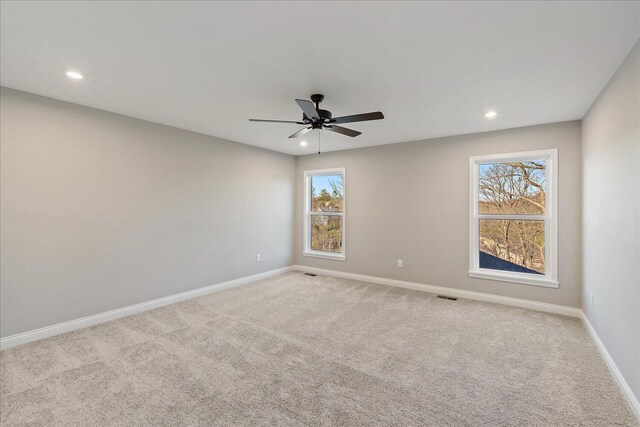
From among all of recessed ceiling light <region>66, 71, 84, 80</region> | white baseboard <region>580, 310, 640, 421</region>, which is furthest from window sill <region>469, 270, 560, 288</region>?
recessed ceiling light <region>66, 71, 84, 80</region>

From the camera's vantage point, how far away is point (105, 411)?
74.3 inches

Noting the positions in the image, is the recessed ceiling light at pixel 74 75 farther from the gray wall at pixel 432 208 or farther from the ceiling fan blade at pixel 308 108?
the gray wall at pixel 432 208

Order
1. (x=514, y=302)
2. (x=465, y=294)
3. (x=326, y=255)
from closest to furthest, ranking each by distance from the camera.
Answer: (x=514, y=302) < (x=465, y=294) < (x=326, y=255)

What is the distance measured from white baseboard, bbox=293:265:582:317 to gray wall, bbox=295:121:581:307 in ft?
0.22

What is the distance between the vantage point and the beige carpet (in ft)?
6.14

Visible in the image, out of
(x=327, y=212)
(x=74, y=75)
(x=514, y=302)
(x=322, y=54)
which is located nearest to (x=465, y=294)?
(x=514, y=302)

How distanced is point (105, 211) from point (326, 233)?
3688mm

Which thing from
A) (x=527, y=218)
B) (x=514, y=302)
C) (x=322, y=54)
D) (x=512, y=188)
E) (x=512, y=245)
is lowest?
(x=514, y=302)

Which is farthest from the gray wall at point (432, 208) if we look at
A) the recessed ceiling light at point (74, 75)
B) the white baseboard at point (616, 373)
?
the recessed ceiling light at point (74, 75)

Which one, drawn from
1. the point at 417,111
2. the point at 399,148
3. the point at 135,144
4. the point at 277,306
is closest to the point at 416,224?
the point at 399,148

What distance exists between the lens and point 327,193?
594 centimetres

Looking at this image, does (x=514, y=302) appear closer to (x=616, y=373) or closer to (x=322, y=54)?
(x=616, y=373)

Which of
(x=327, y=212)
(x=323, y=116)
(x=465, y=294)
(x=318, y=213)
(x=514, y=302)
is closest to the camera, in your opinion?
(x=323, y=116)

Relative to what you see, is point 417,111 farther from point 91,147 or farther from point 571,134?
point 91,147
